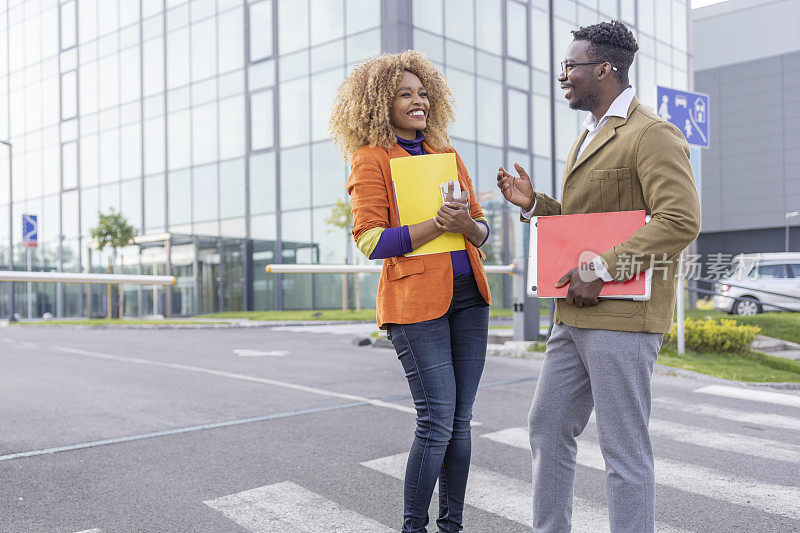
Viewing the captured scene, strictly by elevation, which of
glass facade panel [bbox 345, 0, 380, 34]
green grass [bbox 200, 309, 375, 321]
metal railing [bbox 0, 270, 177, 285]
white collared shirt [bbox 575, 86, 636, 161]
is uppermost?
glass facade panel [bbox 345, 0, 380, 34]

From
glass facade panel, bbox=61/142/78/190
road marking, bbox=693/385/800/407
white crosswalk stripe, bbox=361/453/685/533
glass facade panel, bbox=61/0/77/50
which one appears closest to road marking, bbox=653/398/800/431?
road marking, bbox=693/385/800/407

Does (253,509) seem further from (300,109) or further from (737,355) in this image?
(300,109)

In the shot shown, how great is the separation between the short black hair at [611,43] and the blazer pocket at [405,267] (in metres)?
0.97

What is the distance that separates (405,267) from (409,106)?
659mm

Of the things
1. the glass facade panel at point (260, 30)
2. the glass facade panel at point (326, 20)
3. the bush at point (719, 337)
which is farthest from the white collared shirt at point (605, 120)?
the glass facade panel at point (260, 30)

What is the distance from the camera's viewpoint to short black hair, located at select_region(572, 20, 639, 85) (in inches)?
95.0

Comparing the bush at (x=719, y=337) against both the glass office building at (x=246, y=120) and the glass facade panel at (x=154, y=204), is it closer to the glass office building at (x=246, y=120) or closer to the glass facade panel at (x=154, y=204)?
the glass office building at (x=246, y=120)

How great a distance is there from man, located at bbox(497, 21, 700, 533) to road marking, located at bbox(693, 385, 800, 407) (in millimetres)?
5061

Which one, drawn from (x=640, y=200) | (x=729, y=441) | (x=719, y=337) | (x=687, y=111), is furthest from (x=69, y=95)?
(x=640, y=200)

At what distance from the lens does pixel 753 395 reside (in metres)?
7.00

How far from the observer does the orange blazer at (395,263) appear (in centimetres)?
267

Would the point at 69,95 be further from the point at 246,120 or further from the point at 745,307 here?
the point at 745,307

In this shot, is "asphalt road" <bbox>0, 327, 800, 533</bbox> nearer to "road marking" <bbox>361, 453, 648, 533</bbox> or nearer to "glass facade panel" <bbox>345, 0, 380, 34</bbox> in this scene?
"road marking" <bbox>361, 453, 648, 533</bbox>

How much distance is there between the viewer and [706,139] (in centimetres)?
972
